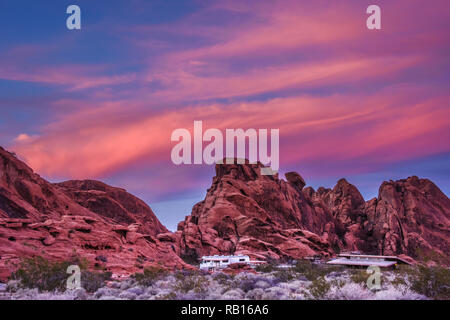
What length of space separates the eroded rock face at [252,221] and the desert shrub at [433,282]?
166 ft

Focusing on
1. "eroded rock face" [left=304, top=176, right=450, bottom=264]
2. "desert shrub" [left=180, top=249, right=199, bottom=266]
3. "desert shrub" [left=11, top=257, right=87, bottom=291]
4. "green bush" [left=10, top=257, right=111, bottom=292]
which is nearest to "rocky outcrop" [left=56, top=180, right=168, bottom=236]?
"desert shrub" [left=180, top=249, right=199, bottom=266]

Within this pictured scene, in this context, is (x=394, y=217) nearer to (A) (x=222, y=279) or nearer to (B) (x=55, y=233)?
(A) (x=222, y=279)

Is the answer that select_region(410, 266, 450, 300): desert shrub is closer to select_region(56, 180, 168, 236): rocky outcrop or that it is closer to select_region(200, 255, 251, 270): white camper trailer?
→ select_region(200, 255, 251, 270): white camper trailer

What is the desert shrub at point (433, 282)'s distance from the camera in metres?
17.9

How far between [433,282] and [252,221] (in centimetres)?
6530

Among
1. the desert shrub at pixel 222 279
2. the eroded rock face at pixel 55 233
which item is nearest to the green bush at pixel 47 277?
the eroded rock face at pixel 55 233

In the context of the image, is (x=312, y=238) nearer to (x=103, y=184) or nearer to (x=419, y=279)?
(x=103, y=184)

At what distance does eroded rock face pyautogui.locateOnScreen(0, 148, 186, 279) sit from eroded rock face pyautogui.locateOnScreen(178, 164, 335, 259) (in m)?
12.4

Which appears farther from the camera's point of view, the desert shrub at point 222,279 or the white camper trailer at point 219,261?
the white camper trailer at point 219,261

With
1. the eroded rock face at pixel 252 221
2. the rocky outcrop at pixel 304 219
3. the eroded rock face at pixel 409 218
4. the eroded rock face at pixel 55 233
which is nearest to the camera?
the eroded rock face at pixel 55 233

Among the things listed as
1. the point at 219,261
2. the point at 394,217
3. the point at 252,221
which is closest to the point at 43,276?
the point at 219,261

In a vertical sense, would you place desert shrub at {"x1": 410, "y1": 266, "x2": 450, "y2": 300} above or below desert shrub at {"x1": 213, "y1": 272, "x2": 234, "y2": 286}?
above

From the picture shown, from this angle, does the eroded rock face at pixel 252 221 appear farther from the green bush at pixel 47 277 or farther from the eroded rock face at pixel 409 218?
the green bush at pixel 47 277

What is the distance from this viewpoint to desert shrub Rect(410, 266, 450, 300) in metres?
17.9
